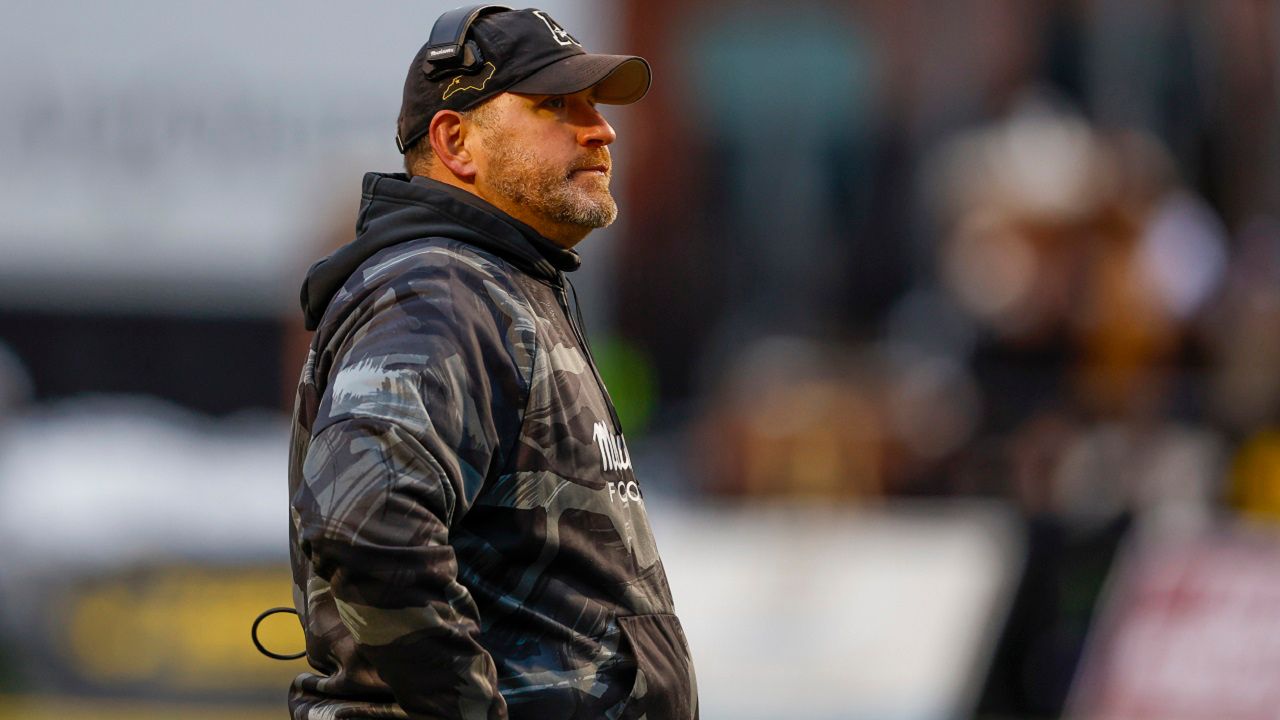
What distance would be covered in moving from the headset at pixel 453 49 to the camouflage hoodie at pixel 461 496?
0.16 meters

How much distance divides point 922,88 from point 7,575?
5.28 meters

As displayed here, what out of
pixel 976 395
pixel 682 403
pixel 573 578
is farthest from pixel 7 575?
pixel 573 578

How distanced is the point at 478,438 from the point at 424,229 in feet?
1.17

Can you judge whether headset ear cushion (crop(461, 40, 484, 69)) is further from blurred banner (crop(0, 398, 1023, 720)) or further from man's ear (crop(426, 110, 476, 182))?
blurred banner (crop(0, 398, 1023, 720))

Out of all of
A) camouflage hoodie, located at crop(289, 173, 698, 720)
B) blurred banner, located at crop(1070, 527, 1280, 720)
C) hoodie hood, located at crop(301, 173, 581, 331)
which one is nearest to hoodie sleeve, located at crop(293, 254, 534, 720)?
camouflage hoodie, located at crop(289, 173, 698, 720)

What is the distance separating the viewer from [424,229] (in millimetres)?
2596

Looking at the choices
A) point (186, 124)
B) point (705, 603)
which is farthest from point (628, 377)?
point (186, 124)

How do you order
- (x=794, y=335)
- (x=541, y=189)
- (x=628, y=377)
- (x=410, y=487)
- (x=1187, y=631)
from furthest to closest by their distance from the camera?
(x=628, y=377), (x=794, y=335), (x=1187, y=631), (x=541, y=189), (x=410, y=487)

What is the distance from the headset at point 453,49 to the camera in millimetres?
2613

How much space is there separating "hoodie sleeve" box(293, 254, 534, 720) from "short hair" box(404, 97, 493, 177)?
12.4 inches

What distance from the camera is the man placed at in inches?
91.3

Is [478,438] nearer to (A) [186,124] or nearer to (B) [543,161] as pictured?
(B) [543,161]

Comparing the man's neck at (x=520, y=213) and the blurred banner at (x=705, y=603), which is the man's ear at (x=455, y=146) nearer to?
the man's neck at (x=520, y=213)

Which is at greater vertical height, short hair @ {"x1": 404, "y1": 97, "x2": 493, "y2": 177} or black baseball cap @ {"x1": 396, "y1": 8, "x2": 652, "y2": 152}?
black baseball cap @ {"x1": 396, "y1": 8, "x2": 652, "y2": 152}
